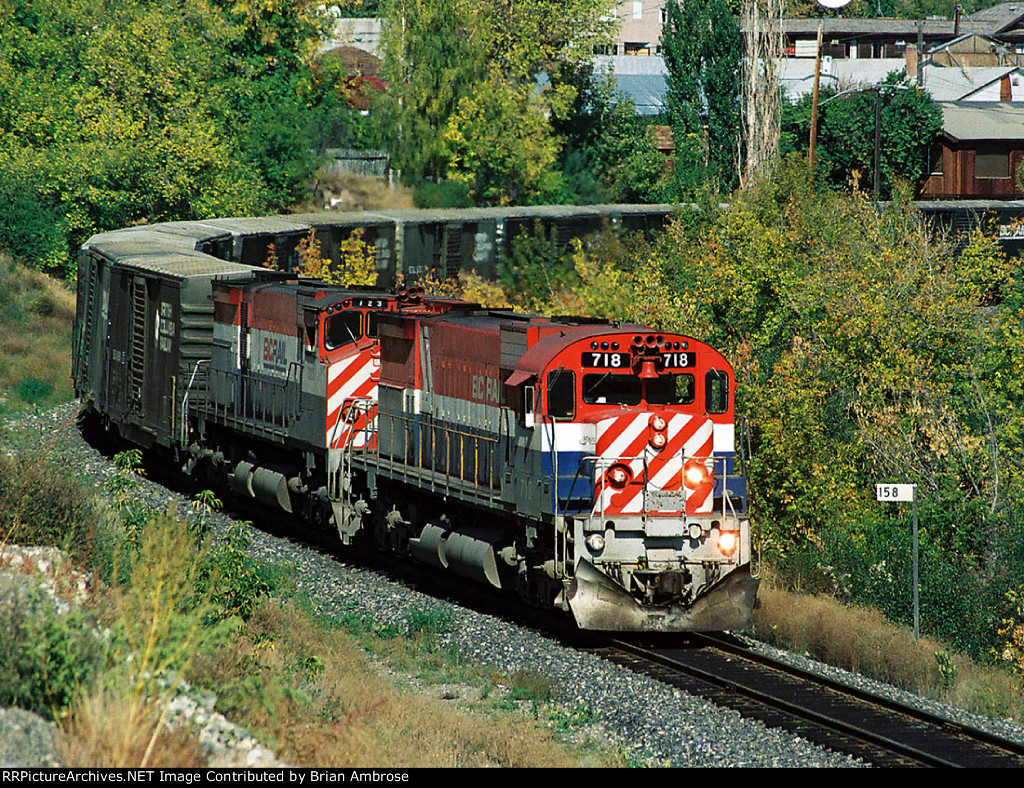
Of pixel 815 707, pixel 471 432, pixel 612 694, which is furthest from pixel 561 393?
pixel 815 707

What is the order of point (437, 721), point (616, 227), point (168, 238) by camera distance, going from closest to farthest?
point (437, 721) < point (168, 238) < point (616, 227)

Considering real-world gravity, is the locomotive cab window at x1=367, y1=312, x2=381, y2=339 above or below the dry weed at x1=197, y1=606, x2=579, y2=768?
above

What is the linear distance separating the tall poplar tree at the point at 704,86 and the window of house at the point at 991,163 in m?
13.0

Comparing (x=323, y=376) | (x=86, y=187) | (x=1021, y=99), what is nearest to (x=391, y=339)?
(x=323, y=376)

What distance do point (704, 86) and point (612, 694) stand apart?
158 ft

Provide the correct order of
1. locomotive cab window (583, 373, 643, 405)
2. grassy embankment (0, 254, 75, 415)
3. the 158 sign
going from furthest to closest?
grassy embankment (0, 254, 75, 415) < the 158 sign < locomotive cab window (583, 373, 643, 405)

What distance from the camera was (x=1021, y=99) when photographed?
7906cm

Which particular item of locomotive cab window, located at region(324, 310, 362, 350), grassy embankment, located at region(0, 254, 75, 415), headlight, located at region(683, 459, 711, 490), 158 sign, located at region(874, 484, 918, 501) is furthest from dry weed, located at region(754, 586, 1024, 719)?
grassy embankment, located at region(0, 254, 75, 415)

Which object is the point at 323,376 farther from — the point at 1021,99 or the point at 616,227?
the point at 1021,99

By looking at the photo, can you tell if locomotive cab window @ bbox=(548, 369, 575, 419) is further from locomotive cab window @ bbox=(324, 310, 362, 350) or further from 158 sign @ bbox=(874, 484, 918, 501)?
locomotive cab window @ bbox=(324, 310, 362, 350)

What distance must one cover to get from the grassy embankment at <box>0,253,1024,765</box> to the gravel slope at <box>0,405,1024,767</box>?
13.1 inches

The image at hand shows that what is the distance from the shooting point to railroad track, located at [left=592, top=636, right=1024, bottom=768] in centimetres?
1123

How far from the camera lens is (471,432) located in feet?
53.1
